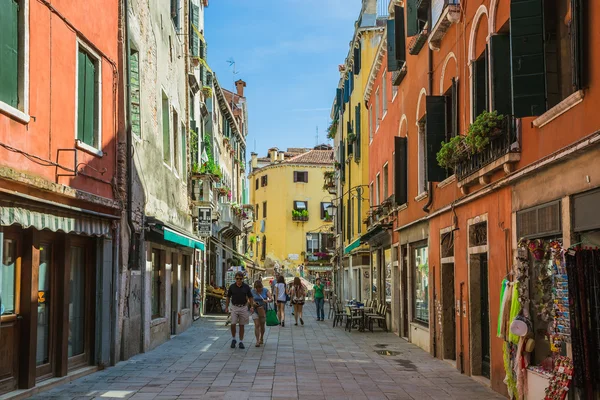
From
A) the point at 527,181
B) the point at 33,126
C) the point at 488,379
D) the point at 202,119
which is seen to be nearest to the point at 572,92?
the point at 527,181

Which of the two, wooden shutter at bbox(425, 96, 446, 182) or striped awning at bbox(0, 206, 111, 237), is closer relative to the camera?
striped awning at bbox(0, 206, 111, 237)

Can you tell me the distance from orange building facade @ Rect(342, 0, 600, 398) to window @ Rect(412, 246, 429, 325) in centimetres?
4

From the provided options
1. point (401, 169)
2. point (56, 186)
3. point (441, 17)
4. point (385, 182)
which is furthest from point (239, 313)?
point (385, 182)

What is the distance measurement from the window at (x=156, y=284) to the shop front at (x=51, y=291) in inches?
172

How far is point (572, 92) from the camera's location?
7.94m

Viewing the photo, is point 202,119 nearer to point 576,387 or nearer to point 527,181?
point 527,181

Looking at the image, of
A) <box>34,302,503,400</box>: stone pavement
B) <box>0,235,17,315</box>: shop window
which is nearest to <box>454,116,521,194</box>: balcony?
<box>34,302,503,400</box>: stone pavement

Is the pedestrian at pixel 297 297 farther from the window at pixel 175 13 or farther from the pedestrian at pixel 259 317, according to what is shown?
the window at pixel 175 13

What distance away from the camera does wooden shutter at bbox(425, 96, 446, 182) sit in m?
14.0

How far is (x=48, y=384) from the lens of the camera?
1034 centimetres

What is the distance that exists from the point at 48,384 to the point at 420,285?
9533 millimetres

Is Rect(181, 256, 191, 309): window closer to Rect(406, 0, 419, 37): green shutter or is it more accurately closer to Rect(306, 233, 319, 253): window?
Rect(406, 0, 419, 37): green shutter

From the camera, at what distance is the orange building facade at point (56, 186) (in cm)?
Result: 922

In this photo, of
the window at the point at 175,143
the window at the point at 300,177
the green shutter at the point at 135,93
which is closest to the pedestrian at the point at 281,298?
the window at the point at 175,143
